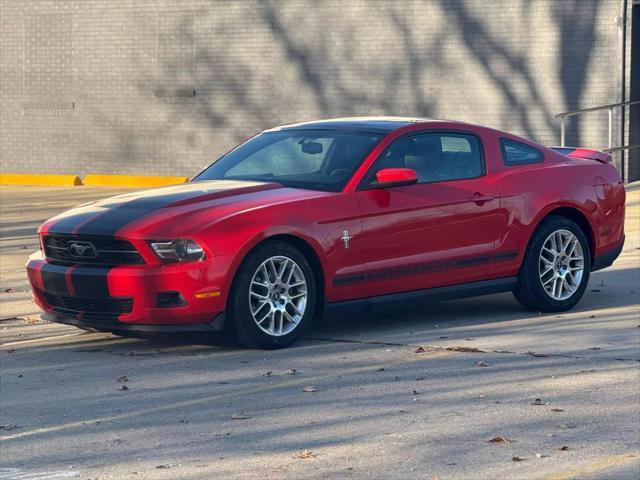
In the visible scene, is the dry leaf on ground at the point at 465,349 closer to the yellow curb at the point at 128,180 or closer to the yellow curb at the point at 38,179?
the yellow curb at the point at 128,180

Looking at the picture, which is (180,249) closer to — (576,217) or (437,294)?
(437,294)

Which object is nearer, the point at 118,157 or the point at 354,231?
the point at 354,231

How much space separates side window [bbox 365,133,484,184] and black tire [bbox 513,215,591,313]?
2.32 feet

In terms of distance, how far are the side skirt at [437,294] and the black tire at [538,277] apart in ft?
0.30

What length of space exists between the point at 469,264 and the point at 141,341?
241 cm

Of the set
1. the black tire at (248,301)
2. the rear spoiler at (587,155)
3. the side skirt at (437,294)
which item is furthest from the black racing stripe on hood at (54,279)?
the rear spoiler at (587,155)

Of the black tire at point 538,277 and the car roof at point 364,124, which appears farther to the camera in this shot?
the black tire at point 538,277

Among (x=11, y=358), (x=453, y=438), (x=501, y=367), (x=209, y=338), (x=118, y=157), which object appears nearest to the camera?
(x=453, y=438)

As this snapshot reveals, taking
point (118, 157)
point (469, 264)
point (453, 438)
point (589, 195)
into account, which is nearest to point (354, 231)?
point (469, 264)

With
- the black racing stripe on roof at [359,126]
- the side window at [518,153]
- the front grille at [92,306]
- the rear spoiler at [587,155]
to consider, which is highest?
the black racing stripe on roof at [359,126]

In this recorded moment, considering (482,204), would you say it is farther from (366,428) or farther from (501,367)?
(366,428)

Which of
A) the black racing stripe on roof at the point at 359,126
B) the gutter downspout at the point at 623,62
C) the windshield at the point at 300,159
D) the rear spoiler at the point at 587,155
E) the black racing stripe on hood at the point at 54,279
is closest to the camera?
the black racing stripe on hood at the point at 54,279

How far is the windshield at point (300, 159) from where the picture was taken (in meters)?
10.0

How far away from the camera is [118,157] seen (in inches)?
1043
